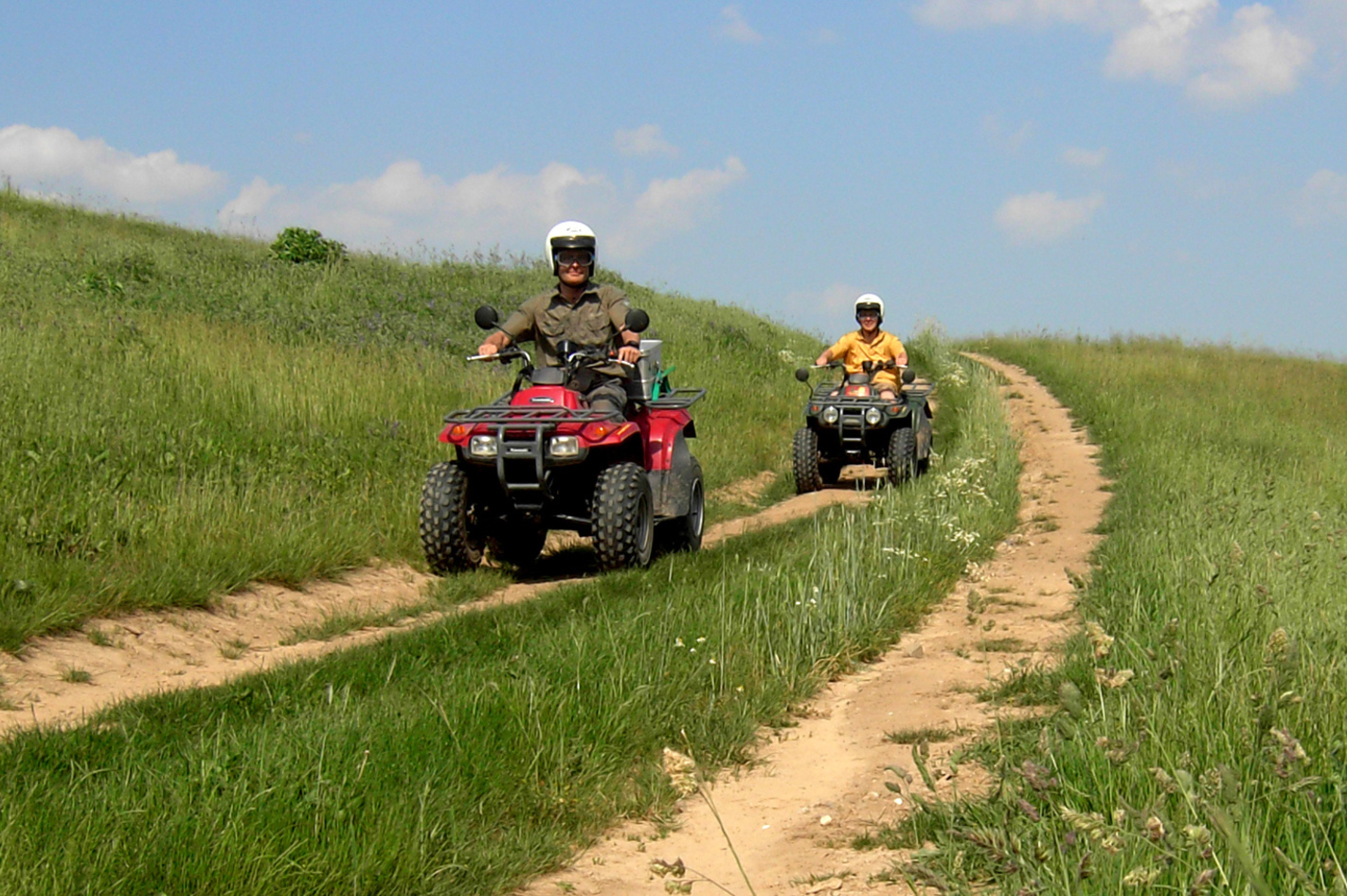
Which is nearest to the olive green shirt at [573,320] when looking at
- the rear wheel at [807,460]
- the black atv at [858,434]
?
the black atv at [858,434]

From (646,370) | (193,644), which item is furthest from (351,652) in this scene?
(646,370)

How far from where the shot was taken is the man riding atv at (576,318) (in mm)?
8727

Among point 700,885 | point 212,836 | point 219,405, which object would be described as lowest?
point 700,885

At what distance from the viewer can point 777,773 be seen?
187 inches

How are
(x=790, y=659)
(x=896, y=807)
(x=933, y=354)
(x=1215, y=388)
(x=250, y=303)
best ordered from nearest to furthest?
(x=896, y=807) < (x=790, y=659) < (x=250, y=303) < (x=1215, y=388) < (x=933, y=354)

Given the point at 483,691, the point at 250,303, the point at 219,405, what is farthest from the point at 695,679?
the point at 250,303

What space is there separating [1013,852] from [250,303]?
45.8ft

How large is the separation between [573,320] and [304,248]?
13.7 metres

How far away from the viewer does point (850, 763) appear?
4.80 meters

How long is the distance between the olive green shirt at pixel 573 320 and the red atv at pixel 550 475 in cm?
11

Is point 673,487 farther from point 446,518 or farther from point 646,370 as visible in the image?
point 446,518

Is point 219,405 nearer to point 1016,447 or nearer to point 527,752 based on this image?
point 527,752

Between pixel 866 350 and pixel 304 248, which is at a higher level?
pixel 304 248

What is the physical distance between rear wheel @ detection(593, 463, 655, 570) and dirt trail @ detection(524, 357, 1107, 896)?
1.91m
